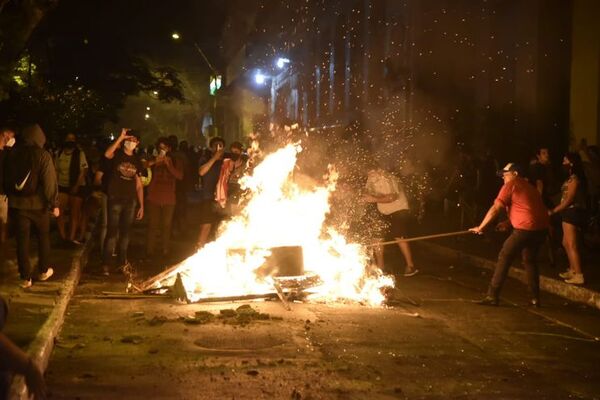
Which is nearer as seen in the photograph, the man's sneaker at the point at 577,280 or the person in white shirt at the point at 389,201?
the man's sneaker at the point at 577,280

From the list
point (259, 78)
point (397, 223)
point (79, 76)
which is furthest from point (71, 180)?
point (259, 78)

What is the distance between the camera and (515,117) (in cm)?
1939

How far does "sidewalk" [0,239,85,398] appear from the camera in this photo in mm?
6135

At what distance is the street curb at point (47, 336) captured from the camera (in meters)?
4.95

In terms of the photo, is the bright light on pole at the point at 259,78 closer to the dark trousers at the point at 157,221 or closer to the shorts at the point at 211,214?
the dark trousers at the point at 157,221

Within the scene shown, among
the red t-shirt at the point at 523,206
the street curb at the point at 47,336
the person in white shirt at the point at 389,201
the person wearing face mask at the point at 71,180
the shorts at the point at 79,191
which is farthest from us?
the shorts at the point at 79,191

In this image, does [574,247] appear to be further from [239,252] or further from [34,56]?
[34,56]

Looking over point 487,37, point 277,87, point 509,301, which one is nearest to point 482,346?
point 509,301

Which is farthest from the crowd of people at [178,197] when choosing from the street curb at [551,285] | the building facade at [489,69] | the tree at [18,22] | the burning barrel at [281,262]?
the building facade at [489,69]

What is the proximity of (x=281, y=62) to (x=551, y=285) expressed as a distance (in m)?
34.3

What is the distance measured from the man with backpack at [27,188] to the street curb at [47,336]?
63 centimetres

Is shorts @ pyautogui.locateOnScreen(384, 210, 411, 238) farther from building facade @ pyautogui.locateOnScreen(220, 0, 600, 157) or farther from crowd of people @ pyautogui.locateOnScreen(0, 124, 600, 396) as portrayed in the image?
building facade @ pyautogui.locateOnScreen(220, 0, 600, 157)

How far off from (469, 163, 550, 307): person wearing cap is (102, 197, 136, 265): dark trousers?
16.2 ft

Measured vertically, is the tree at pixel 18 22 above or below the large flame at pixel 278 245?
above
